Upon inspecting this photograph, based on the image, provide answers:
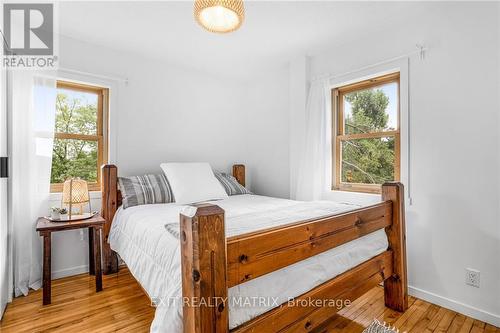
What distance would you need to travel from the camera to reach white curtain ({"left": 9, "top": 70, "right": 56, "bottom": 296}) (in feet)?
7.25

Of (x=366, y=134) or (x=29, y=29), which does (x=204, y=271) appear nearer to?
(x=366, y=134)

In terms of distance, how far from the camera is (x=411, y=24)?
224 centimetres

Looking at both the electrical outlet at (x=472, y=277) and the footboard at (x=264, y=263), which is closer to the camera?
the footboard at (x=264, y=263)

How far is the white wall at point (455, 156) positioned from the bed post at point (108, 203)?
265 cm

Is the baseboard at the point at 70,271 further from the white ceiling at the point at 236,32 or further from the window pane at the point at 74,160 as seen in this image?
the white ceiling at the point at 236,32

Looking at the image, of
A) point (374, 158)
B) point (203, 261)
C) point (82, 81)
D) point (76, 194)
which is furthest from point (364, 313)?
point (82, 81)

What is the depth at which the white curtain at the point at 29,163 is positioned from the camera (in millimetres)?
2211

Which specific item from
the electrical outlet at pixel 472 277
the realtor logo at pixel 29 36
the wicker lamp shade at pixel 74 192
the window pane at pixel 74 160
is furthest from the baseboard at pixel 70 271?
the electrical outlet at pixel 472 277

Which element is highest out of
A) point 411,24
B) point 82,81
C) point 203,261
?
point 411,24

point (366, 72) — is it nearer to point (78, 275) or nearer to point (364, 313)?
point (364, 313)

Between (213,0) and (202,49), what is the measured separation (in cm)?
137

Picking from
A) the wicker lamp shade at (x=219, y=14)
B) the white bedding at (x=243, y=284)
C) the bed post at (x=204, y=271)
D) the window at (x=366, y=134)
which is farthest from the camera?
the window at (x=366, y=134)

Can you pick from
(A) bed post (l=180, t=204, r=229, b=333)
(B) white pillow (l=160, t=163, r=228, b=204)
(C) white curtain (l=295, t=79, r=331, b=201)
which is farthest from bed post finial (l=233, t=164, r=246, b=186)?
(A) bed post (l=180, t=204, r=229, b=333)

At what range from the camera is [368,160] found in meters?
2.66
